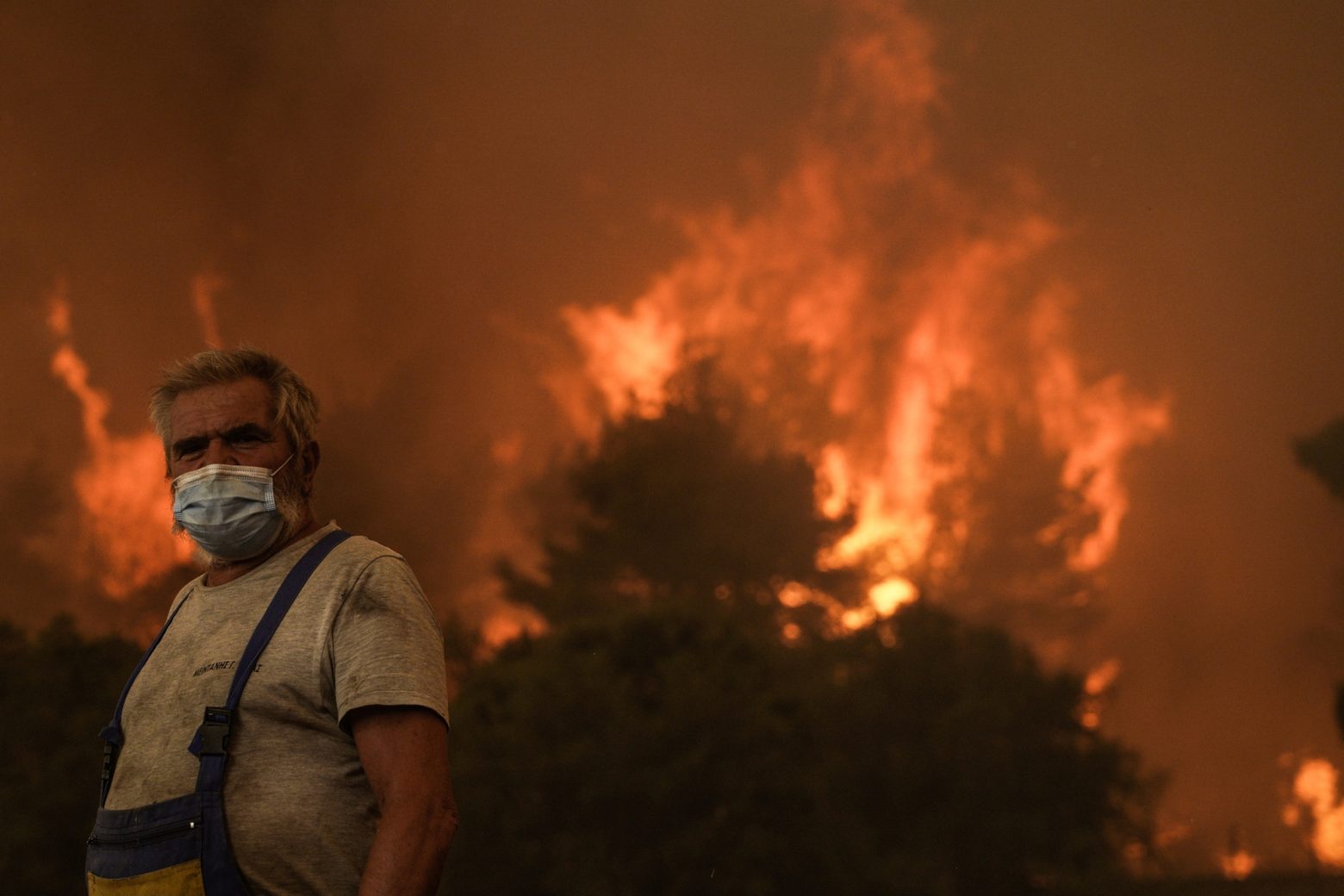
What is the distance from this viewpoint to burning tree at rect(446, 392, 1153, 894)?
408 inches

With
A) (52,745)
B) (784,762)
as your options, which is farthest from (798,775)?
(52,745)

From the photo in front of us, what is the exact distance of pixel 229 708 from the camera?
167cm

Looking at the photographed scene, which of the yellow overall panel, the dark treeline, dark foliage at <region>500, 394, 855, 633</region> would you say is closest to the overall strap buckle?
the yellow overall panel

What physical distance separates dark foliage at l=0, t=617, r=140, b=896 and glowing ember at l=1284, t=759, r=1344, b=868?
1042 cm

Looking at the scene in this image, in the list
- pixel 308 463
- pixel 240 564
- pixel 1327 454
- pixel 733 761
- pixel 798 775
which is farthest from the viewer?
pixel 733 761

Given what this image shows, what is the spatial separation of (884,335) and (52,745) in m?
10.1

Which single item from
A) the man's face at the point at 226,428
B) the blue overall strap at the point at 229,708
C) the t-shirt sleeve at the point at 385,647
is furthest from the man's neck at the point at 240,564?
the t-shirt sleeve at the point at 385,647

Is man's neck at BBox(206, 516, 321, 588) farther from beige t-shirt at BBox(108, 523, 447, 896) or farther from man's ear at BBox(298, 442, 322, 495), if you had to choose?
beige t-shirt at BBox(108, 523, 447, 896)

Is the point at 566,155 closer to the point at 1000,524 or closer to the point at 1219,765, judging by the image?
the point at 1000,524

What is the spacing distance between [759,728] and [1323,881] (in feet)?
17.7

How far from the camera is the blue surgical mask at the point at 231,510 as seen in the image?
1.98 meters

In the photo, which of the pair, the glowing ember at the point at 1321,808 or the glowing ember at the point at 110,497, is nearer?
the glowing ember at the point at 1321,808

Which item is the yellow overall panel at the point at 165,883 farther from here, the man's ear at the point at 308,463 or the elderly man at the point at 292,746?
the man's ear at the point at 308,463

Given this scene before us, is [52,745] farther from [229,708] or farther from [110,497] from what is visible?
[229,708]
